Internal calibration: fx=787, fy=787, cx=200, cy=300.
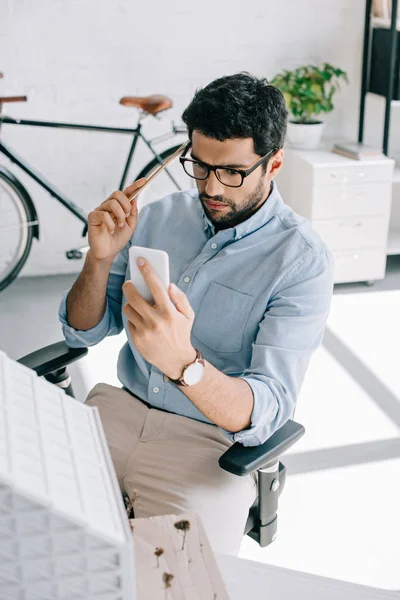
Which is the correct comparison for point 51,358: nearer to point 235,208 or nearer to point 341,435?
point 235,208

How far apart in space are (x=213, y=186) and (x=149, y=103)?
1944mm

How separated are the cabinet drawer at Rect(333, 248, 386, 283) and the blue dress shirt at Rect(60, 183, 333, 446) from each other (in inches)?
75.5

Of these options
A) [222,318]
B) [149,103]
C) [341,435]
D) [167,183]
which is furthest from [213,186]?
[167,183]

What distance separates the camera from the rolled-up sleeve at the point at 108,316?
155cm

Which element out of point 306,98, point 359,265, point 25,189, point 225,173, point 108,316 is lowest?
point 359,265

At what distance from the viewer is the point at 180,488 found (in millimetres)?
1351

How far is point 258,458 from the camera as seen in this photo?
3.99ft

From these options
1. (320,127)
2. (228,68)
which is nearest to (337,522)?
(320,127)

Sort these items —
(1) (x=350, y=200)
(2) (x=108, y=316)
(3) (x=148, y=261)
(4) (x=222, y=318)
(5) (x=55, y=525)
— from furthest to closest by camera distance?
(1) (x=350, y=200) → (2) (x=108, y=316) → (4) (x=222, y=318) → (3) (x=148, y=261) → (5) (x=55, y=525)

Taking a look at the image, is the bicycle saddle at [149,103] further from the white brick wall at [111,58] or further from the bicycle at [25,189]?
the white brick wall at [111,58]

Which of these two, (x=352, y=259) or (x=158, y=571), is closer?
(x=158, y=571)

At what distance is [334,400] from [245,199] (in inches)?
54.0

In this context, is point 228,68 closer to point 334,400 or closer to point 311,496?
point 334,400

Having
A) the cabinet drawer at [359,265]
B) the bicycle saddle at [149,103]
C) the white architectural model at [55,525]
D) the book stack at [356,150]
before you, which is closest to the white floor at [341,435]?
the cabinet drawer at [359,265]
